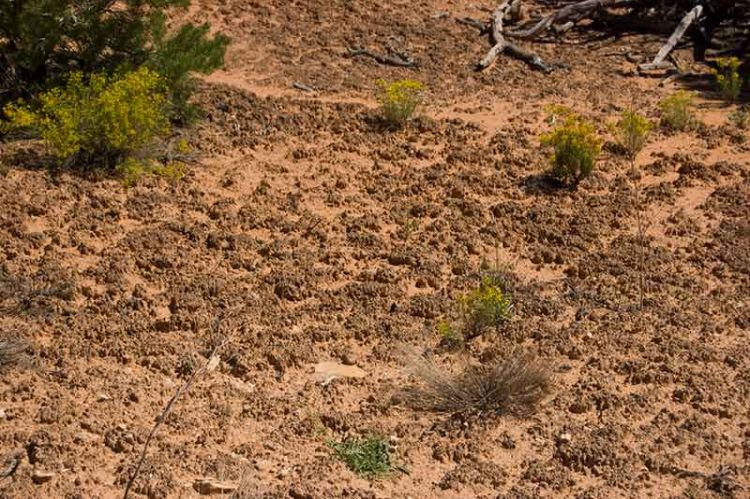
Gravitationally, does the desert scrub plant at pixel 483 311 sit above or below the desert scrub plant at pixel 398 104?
below

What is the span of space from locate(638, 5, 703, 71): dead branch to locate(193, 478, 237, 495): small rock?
7.33m

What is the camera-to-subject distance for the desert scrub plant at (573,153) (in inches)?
294

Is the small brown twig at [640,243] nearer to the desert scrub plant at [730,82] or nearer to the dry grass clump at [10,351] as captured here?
the desert scrub plant at [730,82]

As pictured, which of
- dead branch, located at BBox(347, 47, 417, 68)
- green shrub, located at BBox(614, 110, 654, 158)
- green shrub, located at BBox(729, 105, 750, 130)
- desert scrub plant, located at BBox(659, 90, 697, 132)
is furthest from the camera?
dead branch, located at BBox(347, 47, 417, 68)

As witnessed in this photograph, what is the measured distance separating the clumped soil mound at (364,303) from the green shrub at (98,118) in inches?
9.5

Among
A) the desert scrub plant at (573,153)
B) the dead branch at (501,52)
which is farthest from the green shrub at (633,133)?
the dead branch at (501,52)

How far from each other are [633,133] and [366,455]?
4.36 meters

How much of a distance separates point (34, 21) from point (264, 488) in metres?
4.65

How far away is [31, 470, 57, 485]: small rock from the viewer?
435cm

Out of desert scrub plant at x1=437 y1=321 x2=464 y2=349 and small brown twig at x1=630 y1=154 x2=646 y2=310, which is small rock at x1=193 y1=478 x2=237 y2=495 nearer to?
desert scrub plant at x1=437 y1=321 x2=464 y2=349

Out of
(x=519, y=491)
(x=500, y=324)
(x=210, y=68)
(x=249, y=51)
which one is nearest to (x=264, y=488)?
(x=519, y=491)

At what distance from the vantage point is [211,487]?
436cm

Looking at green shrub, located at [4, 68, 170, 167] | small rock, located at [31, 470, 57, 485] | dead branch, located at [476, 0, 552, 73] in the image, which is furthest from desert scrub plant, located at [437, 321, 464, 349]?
dead branch, located at [476, 0, 552, 73]

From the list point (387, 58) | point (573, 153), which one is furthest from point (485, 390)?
point (387, 58)
